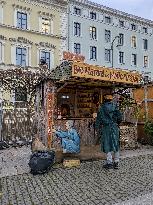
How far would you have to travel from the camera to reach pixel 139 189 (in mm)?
7246

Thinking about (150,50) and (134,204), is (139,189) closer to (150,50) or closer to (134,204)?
(134,204)

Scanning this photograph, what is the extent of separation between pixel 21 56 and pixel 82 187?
30.2m

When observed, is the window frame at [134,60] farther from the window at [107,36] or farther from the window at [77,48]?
the window at [77,48]

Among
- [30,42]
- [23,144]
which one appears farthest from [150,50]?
[23,144]

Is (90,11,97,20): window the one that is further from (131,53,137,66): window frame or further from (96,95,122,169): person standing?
(96,95,122,169): person standing

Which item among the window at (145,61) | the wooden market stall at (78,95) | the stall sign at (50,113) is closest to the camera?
the wooden market stall at (78,95)

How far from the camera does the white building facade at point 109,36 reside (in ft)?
140

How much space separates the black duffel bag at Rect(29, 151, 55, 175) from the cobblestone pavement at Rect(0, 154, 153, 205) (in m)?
0.19

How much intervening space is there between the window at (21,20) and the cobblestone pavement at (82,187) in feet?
95.7

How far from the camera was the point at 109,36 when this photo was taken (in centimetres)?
4684

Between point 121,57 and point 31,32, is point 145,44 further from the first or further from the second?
point 31,32

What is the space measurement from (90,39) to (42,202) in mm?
39395

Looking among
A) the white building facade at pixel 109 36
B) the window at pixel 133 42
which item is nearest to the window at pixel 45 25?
the white building facade at pixel 109 36

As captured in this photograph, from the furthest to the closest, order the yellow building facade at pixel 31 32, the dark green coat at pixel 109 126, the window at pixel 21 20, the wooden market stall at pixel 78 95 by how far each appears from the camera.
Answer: the window at pixel 21 20
the yellow building facade at pixel 31 32
the wooden market stall at pixel 78 95
the dark green coat at pixel 109 126
